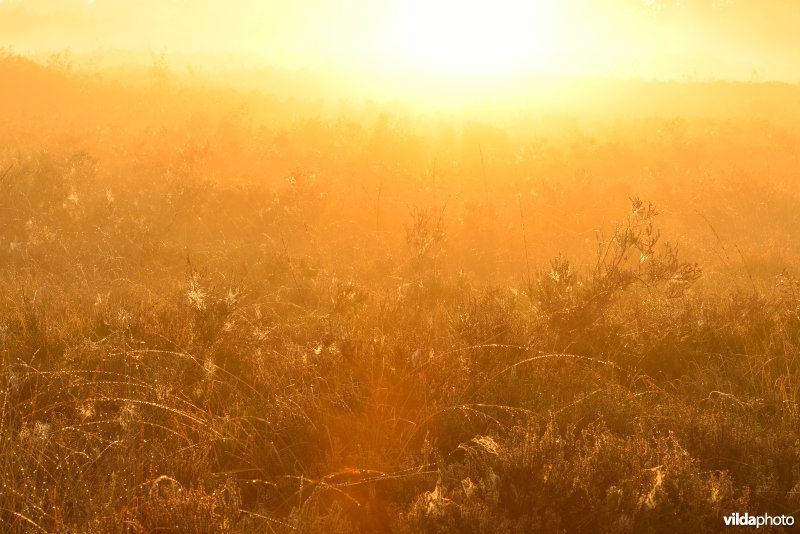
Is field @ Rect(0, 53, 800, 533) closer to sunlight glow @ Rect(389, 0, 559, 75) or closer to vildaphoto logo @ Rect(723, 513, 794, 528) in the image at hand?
vildaphoto logo @ Rect(723, 513, 794, 528)

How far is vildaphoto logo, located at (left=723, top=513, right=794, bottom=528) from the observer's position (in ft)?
6.95

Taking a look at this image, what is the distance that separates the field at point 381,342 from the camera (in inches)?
90.4

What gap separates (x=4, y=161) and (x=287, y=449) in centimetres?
1014

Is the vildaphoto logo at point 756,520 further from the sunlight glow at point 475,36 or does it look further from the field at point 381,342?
the sunlight glow at point 475,36

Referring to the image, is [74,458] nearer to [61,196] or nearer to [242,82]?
[61,196]

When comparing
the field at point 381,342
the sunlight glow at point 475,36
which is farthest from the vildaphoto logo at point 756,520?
the sunlight glow at point 475,36

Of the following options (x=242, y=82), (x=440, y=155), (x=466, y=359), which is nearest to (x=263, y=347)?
(x=466, y=359)

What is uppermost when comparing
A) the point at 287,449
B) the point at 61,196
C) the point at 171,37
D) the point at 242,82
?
the point at 171,37

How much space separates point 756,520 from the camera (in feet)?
7.01

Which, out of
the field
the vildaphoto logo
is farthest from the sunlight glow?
the vildaphoto logo

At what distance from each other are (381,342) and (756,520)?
7.05 ft

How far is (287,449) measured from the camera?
2.83m

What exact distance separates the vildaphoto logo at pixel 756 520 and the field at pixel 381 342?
0.05 meters

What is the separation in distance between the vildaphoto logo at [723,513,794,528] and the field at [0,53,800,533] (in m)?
0.05
